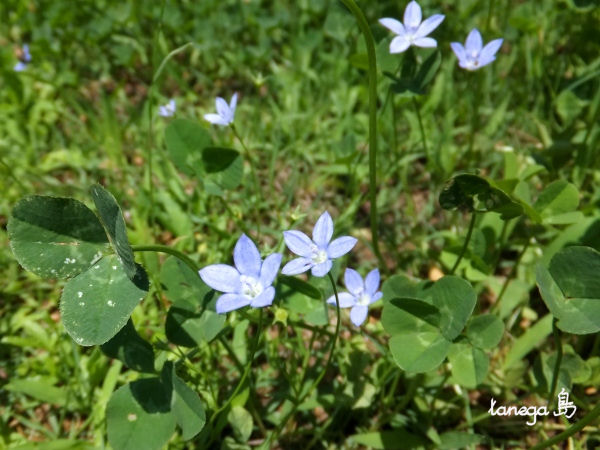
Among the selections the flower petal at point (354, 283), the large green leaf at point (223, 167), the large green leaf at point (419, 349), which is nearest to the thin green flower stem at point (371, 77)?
the flower petal at point (354, 283)

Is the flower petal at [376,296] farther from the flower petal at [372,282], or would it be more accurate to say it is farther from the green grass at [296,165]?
the green grass at [296,165]

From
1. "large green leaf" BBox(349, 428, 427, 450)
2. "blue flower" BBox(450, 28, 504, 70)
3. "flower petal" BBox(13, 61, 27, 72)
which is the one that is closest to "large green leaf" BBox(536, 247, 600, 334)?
"large green leaf" BBox(349, 428, 427, 450)

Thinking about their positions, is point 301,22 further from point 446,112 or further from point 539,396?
point 539,396

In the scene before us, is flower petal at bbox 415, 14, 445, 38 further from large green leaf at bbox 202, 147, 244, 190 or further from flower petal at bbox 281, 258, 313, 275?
flower petal at bbox 281, 258, 313, 275

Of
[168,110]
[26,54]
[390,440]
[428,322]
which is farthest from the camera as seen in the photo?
[26,54]

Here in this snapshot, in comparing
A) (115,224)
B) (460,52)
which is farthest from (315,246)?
(460,52)

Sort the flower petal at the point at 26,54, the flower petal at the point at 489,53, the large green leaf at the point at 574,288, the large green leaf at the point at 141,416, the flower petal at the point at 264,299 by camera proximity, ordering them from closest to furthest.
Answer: the flower petal at the point at 264,299 → the large green leaf at the point at 574,288 → the large green leaf at the point at 141,416 → the flower petal at the point at 489,53 → the flower petal at the point at 26,54

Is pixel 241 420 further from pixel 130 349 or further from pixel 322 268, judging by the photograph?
pixel 322 268
